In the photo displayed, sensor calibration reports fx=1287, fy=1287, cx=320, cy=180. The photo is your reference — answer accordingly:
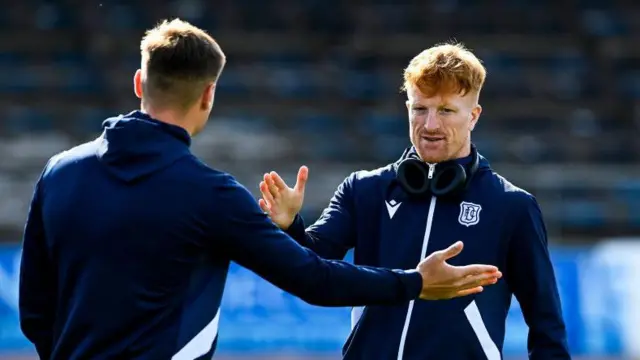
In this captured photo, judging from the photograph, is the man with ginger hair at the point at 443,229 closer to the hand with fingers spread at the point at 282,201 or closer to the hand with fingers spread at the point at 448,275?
the hand with fingers spread at the point at 282,201

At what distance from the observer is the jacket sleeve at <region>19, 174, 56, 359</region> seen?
3.53 m

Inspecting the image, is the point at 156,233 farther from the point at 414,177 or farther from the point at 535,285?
the point at 535,285

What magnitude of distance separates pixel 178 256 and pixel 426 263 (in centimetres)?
74

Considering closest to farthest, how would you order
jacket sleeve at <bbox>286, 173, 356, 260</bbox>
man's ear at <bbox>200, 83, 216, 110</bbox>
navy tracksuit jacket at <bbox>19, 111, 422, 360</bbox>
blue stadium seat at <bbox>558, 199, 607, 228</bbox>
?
navy tracksuit jacket at <bbox>19, 111, 422, 360</bbox>, man's ear at <bbox>200, 83, 216, 110</bbox>, jacket sleeve at <bbox>286, 173, 356, 260</bbox>, blue stadium seat at <bbox>558, 199, 607, 228</bbox>

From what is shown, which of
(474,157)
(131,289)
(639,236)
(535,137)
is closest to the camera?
(131,289)

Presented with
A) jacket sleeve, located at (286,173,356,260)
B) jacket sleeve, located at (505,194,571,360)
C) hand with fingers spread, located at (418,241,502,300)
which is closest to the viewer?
hand with fingers spread, located at (418,241,502,300)

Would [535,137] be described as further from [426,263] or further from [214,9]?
[426,263]

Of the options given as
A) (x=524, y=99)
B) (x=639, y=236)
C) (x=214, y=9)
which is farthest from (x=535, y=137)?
(x=214, y=9)

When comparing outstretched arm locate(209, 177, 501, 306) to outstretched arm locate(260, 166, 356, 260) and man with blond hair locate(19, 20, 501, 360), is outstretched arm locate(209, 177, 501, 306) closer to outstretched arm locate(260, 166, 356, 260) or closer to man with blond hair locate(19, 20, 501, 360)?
man with blond hair locate(19, 20, 501, 360)

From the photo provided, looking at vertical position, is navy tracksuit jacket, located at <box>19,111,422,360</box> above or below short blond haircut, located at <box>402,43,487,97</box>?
below

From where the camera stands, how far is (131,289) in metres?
3.35

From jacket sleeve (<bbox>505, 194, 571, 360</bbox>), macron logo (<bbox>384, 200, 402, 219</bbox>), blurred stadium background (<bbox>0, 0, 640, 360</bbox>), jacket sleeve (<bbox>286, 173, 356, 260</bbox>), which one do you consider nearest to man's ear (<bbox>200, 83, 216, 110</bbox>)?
jacket sleeve (<bbox>286, 173, 356, 260</bbox>)

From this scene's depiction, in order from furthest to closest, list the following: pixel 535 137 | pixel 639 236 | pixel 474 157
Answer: pixel 535 137
pixel 639 236
pixel 474 157

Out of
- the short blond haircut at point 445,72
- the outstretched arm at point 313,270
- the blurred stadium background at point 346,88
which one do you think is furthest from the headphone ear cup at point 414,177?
the blurred stadium background at point 346,88
